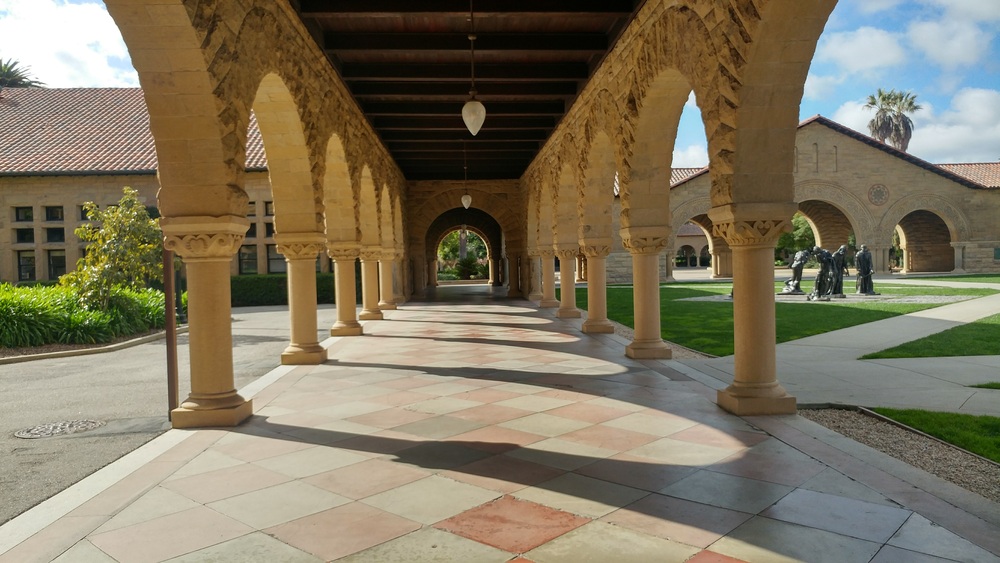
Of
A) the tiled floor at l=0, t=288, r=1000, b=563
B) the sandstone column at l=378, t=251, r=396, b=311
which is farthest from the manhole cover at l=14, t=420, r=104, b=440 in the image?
the sandstone column at l=378, t=251, r=396, b=311

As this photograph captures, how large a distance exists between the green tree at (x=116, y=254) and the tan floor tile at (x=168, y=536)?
12.9 meters

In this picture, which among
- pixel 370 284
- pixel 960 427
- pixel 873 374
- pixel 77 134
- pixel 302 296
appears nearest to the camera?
pixel 960 427

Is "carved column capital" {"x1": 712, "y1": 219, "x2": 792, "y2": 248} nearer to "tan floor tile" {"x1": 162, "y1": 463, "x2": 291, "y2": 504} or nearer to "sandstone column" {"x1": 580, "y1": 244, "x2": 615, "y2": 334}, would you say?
"tan floor tile" {"x1": 162, "y1": 463, "x2": 291, "y2": 504}

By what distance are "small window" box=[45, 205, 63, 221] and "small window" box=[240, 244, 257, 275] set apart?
680 cm

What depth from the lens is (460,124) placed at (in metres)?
15.5

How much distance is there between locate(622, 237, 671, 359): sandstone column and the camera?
31.3 feet

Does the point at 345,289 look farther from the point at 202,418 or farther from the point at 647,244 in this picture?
the point at 202,418

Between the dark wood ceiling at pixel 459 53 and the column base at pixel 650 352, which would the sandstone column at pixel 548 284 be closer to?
the dark wood ceiling at pixel 459 53

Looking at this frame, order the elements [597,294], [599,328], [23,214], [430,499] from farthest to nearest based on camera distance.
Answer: [23,214] → [597,294] → [599,328] → [430,499]

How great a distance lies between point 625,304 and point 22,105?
27559mm

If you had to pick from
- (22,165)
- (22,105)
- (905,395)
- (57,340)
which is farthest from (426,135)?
(22,105)

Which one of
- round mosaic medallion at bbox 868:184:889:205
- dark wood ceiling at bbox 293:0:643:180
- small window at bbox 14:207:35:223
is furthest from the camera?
round mosaic medallion at bbox 868:184:889:205

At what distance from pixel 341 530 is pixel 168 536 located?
3.15 ft

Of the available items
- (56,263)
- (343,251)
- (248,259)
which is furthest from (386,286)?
(56,263)
